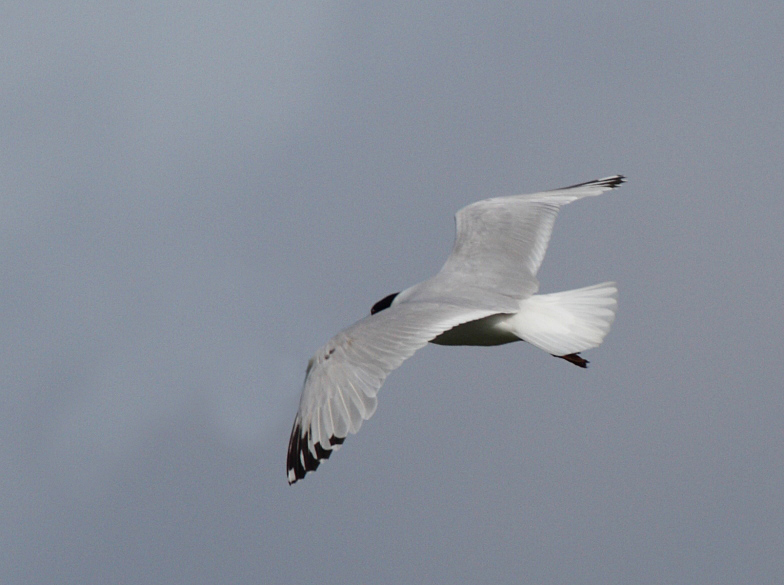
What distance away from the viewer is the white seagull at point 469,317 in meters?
7.43

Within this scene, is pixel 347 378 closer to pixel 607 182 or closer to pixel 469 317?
pixel 469 317

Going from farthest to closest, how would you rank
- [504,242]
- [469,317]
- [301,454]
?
[504,242] → [469,317] → [301,454]

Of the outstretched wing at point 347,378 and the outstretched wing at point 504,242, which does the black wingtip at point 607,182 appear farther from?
the outstretched wing at point 347,378

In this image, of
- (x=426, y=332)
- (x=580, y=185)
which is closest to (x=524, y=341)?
(x=426, y=332)

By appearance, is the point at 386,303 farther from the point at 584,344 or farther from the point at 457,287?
the point at 584,344

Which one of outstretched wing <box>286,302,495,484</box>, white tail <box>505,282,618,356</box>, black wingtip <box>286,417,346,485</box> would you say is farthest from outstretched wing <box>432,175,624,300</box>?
black wingtip <box>286,417,346,485</box>

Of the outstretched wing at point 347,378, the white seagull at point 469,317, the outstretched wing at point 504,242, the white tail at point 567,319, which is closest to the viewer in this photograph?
the outstretched wing at point 347,378

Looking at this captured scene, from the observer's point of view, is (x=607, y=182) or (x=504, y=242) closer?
(x=504, y=242)

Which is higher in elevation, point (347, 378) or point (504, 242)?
point (504, 242)

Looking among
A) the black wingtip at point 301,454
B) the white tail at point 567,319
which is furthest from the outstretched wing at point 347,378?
the white tail at point 567,319

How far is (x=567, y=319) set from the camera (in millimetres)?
9094

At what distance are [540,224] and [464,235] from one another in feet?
2.42

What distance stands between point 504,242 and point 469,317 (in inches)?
83.3

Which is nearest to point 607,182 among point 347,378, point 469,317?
point 469,317
